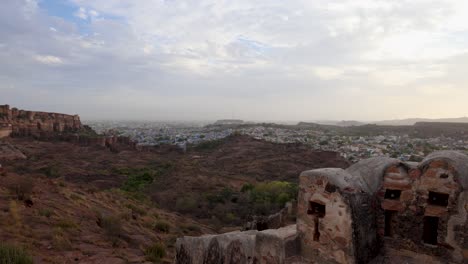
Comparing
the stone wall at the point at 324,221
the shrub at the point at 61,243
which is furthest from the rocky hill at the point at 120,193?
the stone wall at the point at 324,221

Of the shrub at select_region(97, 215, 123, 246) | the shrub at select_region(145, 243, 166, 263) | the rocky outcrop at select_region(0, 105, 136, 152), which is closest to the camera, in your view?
the shrub at select_region(145, 243, 166, 263)

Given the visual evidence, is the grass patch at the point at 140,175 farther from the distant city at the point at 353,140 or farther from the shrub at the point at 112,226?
the distant city at the point at 353,140

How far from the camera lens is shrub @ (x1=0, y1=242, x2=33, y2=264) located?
6.36m

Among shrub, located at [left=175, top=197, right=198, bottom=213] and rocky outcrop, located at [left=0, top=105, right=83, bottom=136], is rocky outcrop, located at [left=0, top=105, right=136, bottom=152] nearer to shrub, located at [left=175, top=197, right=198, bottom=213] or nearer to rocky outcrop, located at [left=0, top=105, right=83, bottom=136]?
rocky outcrop, located at [left=0, top=105, right=83, bottom=136]

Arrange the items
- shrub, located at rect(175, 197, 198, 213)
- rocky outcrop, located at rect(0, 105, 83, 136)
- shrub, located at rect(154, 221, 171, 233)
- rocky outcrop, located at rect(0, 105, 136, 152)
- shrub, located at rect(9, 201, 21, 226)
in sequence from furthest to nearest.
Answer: rocky outcrop, located at rect(0, 105, 83, 136) < rocky outcrop, located at rect(0, 105, 136, 152) < shrub, located at rect(175, 197, 198, 213) < shrub, located at rect(154, 221, 171, 233) < shrub, located at rect(9, 201, 21, 226)

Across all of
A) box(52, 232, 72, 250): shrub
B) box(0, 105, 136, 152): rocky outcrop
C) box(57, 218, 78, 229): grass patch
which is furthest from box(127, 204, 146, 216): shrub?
box(0, 105, 136, 152): rocky outcrop

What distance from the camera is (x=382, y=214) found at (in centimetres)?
492

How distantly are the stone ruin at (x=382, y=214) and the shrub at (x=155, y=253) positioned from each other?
4.61 metres

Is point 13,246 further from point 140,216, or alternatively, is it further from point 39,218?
point 140,216

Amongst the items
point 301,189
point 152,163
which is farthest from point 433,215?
point 152,163

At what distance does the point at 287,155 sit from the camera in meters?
38.6

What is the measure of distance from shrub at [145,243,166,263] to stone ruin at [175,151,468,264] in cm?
461

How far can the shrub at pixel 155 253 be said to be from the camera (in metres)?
8.88

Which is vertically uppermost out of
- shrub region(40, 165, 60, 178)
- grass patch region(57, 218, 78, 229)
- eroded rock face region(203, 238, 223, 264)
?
eroded rock face region(203, 238, 223, 264)
